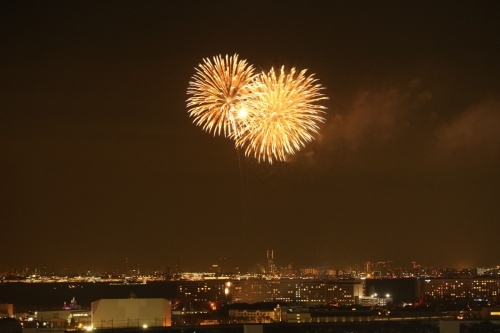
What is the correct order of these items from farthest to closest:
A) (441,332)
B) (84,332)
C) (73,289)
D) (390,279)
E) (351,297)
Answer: (73,289) < (390,279) < (351,297) < (441,332) < (84,332)

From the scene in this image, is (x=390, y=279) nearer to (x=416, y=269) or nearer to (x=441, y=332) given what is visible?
(x=416, y=269)

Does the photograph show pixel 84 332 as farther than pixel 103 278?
No

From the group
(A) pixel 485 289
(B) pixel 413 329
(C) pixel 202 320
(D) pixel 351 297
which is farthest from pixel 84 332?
(A) pixel 485 289

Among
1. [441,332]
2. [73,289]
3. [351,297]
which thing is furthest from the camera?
[73,289]

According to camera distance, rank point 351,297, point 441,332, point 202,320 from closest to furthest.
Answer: point 441,332
point 202,320
point 351,297

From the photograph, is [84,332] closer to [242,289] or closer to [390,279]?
[242,289]

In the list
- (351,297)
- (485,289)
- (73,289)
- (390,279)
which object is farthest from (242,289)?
(73,289)
